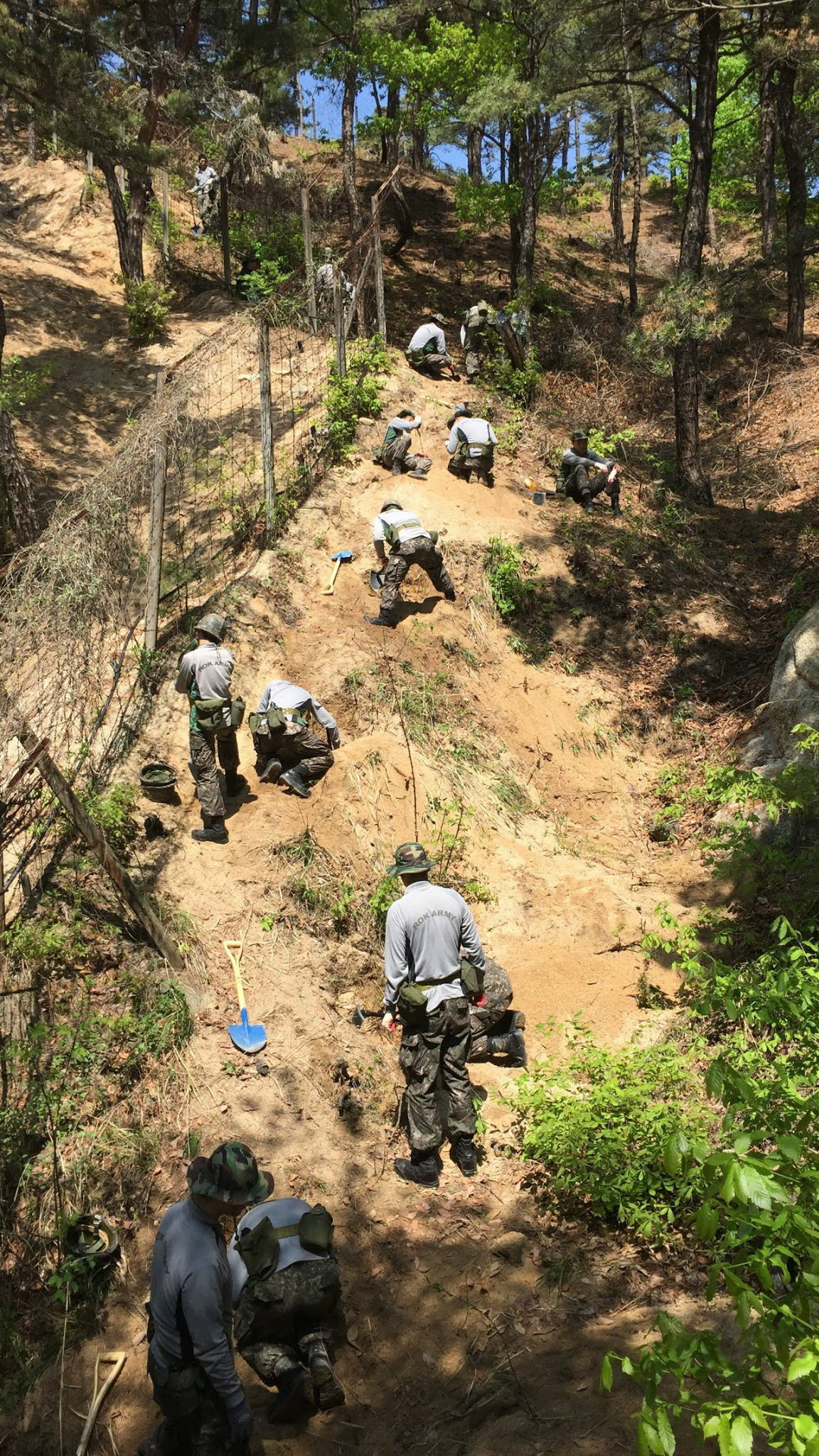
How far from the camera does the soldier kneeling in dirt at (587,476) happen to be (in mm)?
12398

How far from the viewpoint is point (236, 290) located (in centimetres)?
1689

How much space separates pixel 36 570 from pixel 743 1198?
22.8ft

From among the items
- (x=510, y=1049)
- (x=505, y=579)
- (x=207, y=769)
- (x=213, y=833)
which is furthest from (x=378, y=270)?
(x=510, y=1049)

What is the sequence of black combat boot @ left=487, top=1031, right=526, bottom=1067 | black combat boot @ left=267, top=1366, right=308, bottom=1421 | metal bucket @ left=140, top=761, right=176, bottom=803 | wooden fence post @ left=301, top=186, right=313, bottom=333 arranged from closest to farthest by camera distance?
black combat boot @ left=267, top=1366, right=308, bottom=1421 < black combat boot @ left=487, top=1031, right=526, bottom=1067 < metal bucket @ left=140, top=761, right=176, bottom=803 < wooden fence post @ left=301, top=186, right=313, bottom=333

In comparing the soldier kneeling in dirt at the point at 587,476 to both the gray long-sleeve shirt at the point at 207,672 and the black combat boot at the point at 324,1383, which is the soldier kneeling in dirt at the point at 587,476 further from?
the black combat boot at the point at 324,1383

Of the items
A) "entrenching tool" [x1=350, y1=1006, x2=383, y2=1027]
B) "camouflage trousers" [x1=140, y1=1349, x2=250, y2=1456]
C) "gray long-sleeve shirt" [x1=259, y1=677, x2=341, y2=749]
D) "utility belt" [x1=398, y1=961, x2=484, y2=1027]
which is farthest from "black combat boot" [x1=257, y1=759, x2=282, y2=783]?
"camouflage trousers" [x1=140, y1=1349, x2=250, y2=1456]

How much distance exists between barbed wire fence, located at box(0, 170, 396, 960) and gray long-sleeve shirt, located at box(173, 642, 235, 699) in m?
0.73

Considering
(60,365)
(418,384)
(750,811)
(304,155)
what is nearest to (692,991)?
(750,811)

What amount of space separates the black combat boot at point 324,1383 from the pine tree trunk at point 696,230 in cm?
1195

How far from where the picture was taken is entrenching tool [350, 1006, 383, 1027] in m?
6.24

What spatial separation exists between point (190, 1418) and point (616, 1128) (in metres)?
2.36

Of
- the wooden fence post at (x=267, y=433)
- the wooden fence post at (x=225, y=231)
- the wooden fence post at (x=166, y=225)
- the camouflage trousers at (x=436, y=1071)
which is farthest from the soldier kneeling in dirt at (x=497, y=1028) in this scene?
the wooden fence post at (x=166, y=225)

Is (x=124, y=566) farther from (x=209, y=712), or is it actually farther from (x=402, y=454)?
(x=402, y=454)

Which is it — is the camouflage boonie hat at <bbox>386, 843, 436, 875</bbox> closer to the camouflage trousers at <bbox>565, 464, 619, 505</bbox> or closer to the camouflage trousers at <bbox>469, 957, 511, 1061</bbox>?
the camouflage trousers at <bbox>469, 957, 511, 1061</bbox>
